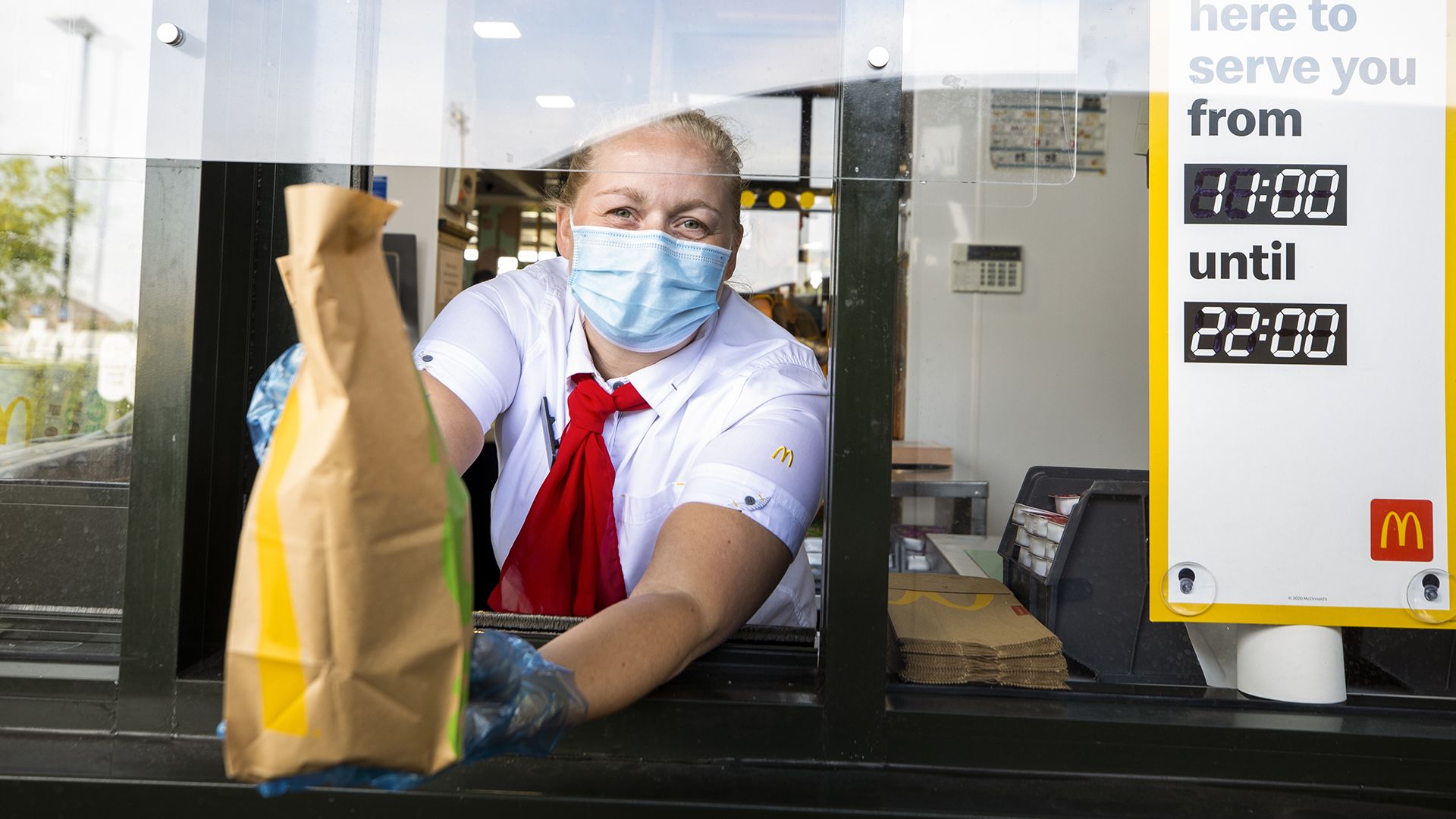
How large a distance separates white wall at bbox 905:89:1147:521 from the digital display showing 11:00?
2.97 metres

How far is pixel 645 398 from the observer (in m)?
1.66

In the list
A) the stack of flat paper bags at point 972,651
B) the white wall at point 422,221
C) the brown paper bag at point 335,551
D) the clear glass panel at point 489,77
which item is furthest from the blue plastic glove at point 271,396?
the white wall at point 422,221

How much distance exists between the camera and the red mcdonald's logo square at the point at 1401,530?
111 centimetres

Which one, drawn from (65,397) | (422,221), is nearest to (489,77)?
(65,397)

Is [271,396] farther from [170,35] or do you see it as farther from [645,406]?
[645,406]

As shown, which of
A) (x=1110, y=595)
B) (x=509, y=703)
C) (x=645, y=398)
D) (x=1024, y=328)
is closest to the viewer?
(x=509, y=703)

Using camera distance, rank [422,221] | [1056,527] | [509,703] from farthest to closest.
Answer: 1. [422,221]
2. [1056,527]
3. [509,703]

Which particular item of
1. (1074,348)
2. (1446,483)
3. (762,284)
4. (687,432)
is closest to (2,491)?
(687,432)

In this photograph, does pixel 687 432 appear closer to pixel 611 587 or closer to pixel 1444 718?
pixel 611 587

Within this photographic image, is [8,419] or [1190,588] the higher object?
[8,419]

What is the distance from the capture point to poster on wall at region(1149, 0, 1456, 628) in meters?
1.10

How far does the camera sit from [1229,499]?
112 centimetres

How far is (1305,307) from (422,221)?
344 centimetres

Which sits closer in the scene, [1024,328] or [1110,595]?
[1110,595]
